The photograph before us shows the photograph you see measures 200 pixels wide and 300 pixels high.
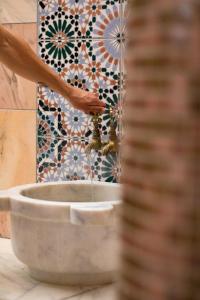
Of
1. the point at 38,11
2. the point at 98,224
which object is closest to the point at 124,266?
the point at 98,224

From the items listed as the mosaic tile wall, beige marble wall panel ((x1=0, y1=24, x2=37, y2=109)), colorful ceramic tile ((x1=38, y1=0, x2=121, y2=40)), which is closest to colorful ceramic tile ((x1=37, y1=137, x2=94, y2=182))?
the mosaic tile wall

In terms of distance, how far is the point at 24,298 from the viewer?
908 millimetres

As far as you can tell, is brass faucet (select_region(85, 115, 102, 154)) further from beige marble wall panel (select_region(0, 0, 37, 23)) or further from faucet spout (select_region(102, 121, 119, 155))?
beige marble wall panel (select_region(0, 0, 37, 23))

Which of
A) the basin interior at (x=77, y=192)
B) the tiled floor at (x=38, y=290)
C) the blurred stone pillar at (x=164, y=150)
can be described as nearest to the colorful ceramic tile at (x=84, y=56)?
the basin interior at (x=77, y=192)

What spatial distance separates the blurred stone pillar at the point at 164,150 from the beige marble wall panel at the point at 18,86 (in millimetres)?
1155

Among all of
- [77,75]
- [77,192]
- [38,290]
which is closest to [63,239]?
[38,290]

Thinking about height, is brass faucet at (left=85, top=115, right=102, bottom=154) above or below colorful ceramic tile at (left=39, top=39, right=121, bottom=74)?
below

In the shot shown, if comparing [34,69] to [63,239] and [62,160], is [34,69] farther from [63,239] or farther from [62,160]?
[63,239]

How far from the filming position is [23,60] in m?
1.04

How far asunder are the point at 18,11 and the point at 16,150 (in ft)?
1.19

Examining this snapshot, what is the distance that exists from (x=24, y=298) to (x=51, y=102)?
525 mm

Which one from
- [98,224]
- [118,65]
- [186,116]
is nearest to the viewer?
[186,116]

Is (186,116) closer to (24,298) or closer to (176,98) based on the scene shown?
(176,98)

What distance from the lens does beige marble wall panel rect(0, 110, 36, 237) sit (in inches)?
50.8
